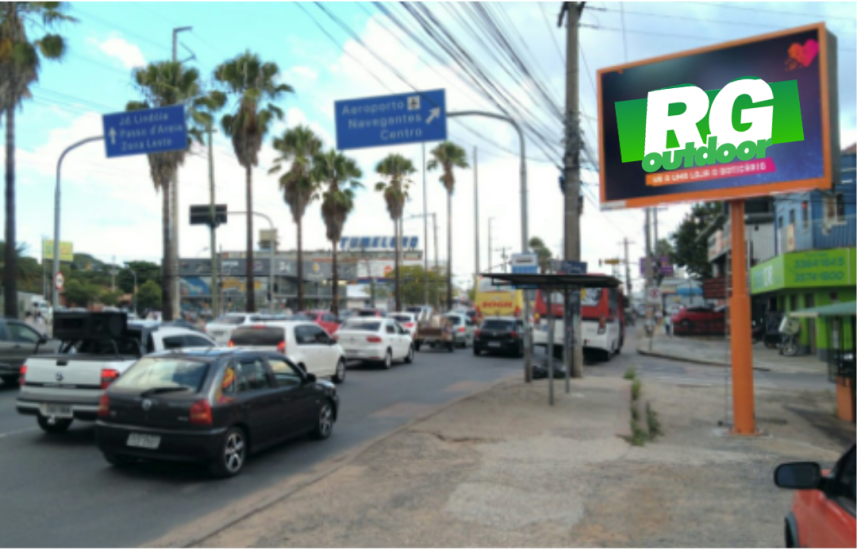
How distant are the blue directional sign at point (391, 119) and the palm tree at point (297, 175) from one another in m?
22.6

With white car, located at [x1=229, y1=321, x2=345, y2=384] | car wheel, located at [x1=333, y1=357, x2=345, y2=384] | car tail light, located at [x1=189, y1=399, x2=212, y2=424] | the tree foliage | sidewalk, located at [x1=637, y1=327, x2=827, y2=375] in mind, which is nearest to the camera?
car tail light, located at [x1=189, y1=399, x2=212, y2=424]

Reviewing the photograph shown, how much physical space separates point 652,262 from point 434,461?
44.9m

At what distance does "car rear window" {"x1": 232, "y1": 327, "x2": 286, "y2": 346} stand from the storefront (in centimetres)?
1963

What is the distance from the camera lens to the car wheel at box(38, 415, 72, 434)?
402 inches

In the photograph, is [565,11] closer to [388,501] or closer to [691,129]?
[691,129]

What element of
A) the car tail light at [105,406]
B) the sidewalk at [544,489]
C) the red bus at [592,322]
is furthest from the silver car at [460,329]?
the car tail light at [105,406]

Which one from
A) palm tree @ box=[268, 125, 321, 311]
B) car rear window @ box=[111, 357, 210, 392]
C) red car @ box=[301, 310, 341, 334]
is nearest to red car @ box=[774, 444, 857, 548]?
car rear window @ box=[111, 357, 210, 392]

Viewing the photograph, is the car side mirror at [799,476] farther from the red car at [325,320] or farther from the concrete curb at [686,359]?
the red car at [325,320]

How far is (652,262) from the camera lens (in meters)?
50.7

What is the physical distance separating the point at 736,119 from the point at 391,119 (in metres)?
7.18

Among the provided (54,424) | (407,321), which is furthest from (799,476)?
(407,321)

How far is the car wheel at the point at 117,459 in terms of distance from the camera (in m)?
8.17

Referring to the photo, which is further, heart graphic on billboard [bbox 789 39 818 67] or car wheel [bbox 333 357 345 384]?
car wheel [bbox 333 357 345 384]

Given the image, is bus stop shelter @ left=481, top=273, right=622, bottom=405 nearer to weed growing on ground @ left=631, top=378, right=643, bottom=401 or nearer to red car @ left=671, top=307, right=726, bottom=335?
weed growing on ground @ left=631, top=378, right=643, bottom=401
